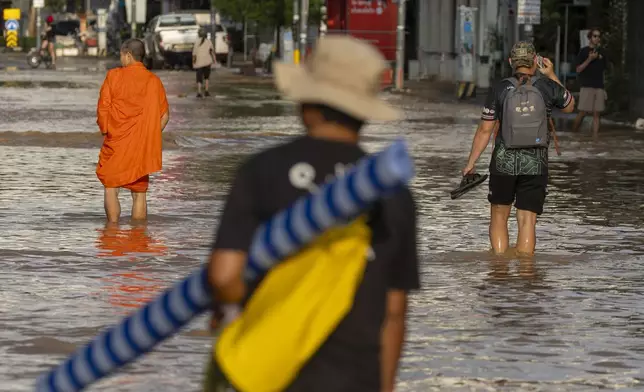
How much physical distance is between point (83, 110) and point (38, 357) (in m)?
25.4

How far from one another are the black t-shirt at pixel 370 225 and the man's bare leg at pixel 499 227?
7.74 m

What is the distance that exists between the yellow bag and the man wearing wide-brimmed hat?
8 cm

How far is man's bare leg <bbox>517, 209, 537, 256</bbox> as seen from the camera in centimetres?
1220

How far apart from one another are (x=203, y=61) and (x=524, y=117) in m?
29.3

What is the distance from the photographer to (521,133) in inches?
469

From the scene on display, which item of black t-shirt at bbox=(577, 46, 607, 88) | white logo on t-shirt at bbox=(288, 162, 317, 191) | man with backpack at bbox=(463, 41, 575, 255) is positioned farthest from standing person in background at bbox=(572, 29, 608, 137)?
white logo on t-shirt at bbox=(288, 162, 317, 191)

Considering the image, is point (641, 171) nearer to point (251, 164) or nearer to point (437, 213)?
point (437, 213)

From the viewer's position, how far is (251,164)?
175 inches

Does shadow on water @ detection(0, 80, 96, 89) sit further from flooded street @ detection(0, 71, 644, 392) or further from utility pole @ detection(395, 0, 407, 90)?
flooded street @ detection(0, 71, 644, 392)

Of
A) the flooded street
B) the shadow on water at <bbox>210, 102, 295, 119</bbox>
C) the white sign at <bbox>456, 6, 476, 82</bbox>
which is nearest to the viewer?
the flooded street

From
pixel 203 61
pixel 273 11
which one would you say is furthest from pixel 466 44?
pixel 273 11

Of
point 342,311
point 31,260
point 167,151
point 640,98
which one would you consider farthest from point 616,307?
point 640,98

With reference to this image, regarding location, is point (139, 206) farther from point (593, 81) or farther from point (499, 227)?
point (593, 81)

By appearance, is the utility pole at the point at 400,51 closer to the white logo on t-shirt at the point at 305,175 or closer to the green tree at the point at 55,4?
the white logo on t-shirt at the point at 305,175
